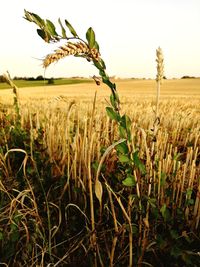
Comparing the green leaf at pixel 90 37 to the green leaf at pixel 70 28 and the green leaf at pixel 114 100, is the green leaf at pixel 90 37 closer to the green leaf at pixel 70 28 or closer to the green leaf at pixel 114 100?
the green leaf at pixel 70 28

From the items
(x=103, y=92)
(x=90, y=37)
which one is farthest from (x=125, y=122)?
(x=103, y=92)

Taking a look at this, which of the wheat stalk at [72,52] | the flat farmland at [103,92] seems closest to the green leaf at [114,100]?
the wheat stalk at [72,52]

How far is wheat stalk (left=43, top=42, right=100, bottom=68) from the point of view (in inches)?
39.2

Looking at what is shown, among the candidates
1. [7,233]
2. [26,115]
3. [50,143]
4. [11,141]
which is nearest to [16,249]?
[7,233]

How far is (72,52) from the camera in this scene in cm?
101

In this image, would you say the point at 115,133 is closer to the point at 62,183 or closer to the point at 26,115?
the point at 62,183

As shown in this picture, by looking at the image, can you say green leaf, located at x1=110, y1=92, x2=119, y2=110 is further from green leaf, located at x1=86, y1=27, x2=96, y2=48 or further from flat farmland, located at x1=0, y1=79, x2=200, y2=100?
flat farmland, located at x1=0, y1=79, x2=200, y2=100

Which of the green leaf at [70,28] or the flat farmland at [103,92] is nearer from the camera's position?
the green leaf at [70,28]

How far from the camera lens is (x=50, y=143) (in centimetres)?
230

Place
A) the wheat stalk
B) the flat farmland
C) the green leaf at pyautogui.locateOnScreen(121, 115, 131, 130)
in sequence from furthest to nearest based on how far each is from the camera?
the flat farmland → the green leaf at pyautogui.locateOnScreen(121, 115, 131, 130) → the wheat stalk

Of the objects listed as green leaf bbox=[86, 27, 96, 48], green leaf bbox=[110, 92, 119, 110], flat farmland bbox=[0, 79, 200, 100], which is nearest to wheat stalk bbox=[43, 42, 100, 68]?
green leaf bbox=[86, 27, 96, 48]

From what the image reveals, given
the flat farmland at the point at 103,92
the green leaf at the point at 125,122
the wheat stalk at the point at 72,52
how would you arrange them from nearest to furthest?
the wheat stalk at the point at 72,52
the green leaf at the point at 125,122
the flat farmland at the point at 103,92

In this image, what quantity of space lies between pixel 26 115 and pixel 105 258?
270 cm

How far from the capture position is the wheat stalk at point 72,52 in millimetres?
995
